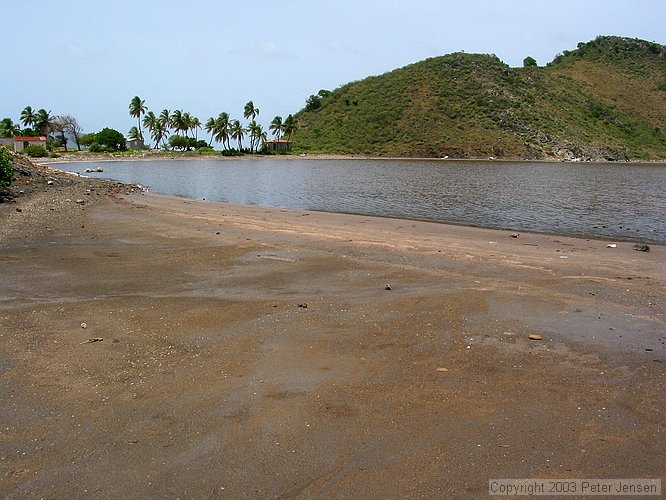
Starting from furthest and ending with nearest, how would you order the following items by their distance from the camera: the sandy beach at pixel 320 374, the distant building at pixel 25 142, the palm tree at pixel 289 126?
the palm tree at pixel 289 126 → the distant building at pixel 25 142 → the sandy beach at pixel 320 374

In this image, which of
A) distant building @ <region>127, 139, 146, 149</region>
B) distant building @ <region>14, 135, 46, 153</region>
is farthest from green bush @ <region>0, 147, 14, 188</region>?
distant building @ <region>127, 139, 146, 149</region>

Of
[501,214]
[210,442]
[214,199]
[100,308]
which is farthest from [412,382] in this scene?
[214,199]

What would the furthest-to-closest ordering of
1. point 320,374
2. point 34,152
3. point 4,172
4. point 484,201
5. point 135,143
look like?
point 135,143 < point 34,152 < point 484,201 < point 4,172 < point 320,374

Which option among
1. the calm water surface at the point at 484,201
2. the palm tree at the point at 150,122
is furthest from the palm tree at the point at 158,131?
the calm water surface at the point at 484,201

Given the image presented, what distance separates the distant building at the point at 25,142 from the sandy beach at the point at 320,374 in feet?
284

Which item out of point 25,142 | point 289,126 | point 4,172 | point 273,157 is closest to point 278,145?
point 289,126

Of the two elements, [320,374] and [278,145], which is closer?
[320,374]

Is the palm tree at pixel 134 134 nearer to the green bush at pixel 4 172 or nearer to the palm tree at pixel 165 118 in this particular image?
the palm tree at pixel 165 118

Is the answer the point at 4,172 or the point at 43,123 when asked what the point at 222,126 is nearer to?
the point at 43,123

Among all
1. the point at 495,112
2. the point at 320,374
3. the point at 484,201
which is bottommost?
the point at 484,201

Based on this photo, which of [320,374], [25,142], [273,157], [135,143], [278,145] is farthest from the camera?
[135,143]

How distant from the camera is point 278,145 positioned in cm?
11712

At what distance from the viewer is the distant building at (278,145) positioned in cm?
11575

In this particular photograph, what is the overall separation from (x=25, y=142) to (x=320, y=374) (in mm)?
100857
